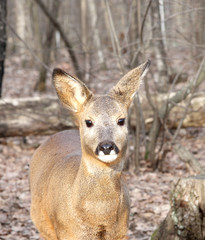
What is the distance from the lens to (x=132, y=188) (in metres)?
7.92

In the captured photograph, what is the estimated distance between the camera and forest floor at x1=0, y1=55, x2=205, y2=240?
6453mm

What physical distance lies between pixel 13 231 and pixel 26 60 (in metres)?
20.3

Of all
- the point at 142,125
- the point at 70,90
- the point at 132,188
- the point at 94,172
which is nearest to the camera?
the point at 94,172

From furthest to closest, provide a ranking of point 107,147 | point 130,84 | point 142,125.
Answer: point 142,125 → point 130,84 → point 107,147

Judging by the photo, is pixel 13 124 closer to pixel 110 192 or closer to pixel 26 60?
pixel 110 192

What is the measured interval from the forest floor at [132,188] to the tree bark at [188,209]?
0.16m

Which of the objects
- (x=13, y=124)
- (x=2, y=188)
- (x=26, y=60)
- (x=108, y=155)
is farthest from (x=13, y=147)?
(x=26, y=60)

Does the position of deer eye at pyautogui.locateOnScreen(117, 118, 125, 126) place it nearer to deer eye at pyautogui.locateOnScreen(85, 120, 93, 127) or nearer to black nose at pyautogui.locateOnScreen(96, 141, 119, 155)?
deer eye at pyautogui.locateOnScreen(85, 120, 93, 127)

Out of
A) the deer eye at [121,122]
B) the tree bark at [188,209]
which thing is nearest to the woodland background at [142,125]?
the tree bark at [188,209]

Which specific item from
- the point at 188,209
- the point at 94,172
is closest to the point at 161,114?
the point at 188,209

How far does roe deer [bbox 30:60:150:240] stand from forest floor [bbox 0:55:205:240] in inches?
36.3

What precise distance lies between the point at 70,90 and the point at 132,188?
3.79 metres

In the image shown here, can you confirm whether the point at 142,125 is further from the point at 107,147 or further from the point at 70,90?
the point at 107,147

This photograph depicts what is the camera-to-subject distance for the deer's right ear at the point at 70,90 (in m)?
4.43
